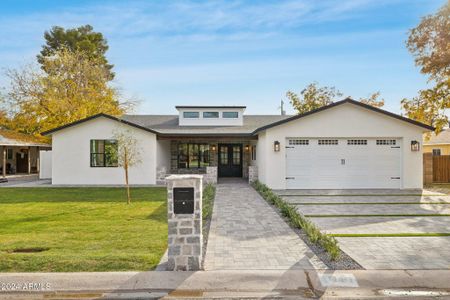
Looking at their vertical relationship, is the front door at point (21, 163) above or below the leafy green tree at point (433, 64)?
below

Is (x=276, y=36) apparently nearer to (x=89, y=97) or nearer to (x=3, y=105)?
(x=89, y=97)

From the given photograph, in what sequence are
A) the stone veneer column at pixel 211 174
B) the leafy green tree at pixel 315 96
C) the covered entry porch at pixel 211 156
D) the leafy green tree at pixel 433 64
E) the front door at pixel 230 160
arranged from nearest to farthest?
the leafy green tree at pixel 433 64
the stone veneer column at pixel 211 174
the covered entry porch at pixel 211 156
the front door at pixel 230 160
the leafy green tree at pixel 315 96

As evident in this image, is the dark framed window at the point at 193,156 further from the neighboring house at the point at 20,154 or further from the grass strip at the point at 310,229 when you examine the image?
the neighboring house at the point at 20,154

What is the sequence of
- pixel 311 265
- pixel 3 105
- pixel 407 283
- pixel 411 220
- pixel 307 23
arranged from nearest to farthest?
pixel 407 283 < pixel 311 265 < pixel 411 220 < pixel 307 23 < pixel 3 105

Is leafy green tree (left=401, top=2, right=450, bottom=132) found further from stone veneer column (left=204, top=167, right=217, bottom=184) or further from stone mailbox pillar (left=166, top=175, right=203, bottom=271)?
stone mailbox pillar (left=166, top=175, right=203, bottom=271)

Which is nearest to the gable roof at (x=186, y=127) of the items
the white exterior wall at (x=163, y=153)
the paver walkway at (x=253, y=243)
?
the white exterior wall at (x=163, y=153)

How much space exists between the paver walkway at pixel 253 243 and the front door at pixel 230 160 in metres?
10.2

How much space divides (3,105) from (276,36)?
2277cm

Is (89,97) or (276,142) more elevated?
(89,97)

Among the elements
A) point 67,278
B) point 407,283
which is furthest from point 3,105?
point 407,283

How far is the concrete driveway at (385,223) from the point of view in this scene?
16.7ft

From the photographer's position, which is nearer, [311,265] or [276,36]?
[311,265]

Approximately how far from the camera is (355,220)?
26.0 ft

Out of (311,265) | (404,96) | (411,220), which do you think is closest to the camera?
(311,265)
